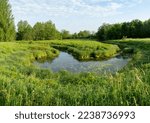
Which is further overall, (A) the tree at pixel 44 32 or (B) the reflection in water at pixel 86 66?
(A) the tree at pixel 44 32

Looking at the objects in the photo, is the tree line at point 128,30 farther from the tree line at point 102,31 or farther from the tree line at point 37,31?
the tree line at point 37,31

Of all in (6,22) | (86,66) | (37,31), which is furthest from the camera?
(37,31)

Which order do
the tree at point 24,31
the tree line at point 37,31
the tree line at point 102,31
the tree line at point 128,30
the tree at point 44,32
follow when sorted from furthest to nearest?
the tree at point 44,32
the tree line at point 37,31
the tree at point 24,31
the tree line at point 102,31
the tree line at point 128,30

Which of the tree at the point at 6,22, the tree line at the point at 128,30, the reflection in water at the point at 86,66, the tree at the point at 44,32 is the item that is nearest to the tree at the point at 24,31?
the tree at the point at 44,32

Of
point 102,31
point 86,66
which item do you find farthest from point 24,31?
point 86,66

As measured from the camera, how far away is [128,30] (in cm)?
9862

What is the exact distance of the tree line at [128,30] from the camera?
299 ft

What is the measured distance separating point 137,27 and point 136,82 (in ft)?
296

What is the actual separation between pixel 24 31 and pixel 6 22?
33.9 m

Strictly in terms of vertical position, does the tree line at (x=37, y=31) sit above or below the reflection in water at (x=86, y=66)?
above

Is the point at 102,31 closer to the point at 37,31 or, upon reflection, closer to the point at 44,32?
the point at 44,32

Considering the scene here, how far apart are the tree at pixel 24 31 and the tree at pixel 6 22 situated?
29196 mm

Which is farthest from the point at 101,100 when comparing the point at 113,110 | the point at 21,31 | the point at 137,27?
the point at 21,31

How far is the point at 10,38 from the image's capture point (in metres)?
69.6
